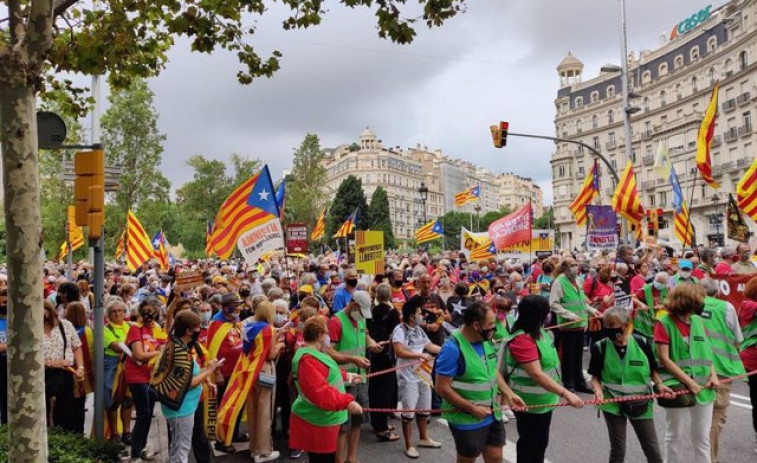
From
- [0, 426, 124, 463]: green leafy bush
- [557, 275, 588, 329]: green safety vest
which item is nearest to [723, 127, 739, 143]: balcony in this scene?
[557, 275, 588, 329]: green safety vest

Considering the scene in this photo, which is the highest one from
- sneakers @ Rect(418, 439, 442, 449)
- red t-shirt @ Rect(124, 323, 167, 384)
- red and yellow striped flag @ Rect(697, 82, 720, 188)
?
red and yellow striped flag @ Rect(697, 82, 720, 188)

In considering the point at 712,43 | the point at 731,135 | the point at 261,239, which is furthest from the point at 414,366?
the point at 712,43

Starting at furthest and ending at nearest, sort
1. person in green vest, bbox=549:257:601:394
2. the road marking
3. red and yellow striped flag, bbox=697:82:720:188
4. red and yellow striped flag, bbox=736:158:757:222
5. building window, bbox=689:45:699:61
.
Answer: building window, bbox=689:45:699:61
red and yellow striped flag, bbox=697:82:720:188
red and yellow striped flag, bbox=736:158:757:222
person in green vest, bbox=549:257:601:394
the road marking

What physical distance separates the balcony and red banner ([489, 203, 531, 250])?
1922 inches

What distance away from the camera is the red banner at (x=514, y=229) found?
17469mm

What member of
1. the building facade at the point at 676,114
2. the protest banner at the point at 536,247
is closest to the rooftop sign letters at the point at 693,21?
the building facade at the point at 676,114

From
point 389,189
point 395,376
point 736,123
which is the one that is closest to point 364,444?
point 395,376

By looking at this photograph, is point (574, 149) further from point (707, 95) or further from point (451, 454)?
point (451, 454)

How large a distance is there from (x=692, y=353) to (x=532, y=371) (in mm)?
1550

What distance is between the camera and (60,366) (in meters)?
6.04

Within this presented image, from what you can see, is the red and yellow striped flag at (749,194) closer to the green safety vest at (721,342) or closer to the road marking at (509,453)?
the green safety vest at (721,342)

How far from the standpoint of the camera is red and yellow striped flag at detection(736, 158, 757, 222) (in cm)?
1217

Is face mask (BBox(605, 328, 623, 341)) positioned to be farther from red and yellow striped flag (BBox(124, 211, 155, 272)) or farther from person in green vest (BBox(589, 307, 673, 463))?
red and yellow striped flag (BBox(124, 211, 155, 272))

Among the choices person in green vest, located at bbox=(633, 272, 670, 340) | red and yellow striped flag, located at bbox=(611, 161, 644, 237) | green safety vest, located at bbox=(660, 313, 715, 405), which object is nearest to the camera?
green safety vest, located at bbox=(660, 313, 715, 405)
